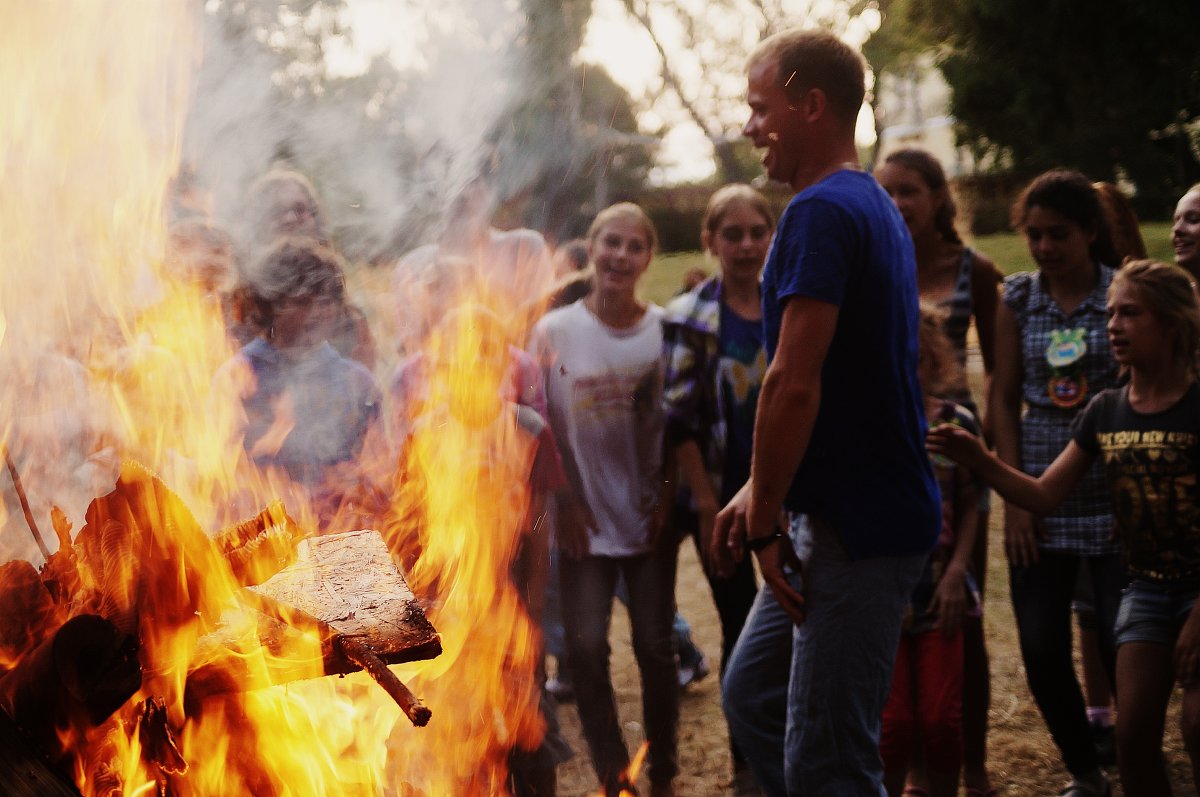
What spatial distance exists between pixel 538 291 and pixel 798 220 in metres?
2.67

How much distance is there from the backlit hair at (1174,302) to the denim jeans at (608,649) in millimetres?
2022

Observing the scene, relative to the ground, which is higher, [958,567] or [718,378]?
[718,378]

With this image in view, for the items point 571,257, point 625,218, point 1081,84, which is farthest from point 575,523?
point 1081,84

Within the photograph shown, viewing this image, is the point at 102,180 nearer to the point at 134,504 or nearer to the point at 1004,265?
the point at 134,504

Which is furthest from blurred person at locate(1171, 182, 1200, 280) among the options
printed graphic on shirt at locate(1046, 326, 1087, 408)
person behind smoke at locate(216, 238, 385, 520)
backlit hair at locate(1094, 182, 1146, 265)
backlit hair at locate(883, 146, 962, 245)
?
person behind smoke at locate(216, 238, 385, 520)

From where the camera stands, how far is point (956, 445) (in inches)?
120

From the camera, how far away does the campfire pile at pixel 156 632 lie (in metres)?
1.82

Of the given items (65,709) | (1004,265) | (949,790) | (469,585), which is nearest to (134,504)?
(65,709)

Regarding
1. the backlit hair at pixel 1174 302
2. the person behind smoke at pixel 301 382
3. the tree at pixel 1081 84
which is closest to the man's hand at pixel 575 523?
Answer: the person behind smoke at pixel 301 382

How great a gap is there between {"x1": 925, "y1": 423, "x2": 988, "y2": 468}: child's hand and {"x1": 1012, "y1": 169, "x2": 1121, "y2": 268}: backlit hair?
1504 millimetres

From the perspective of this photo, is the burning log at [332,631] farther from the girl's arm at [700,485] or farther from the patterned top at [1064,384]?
the patterned top at [1064,384]

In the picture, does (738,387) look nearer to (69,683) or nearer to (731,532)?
(731,532)

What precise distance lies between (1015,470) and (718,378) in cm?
122

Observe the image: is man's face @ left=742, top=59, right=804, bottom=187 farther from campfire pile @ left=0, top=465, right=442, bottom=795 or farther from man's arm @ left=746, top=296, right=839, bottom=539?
campfire pile @ left=0, top=465, right=442, bottom=795
